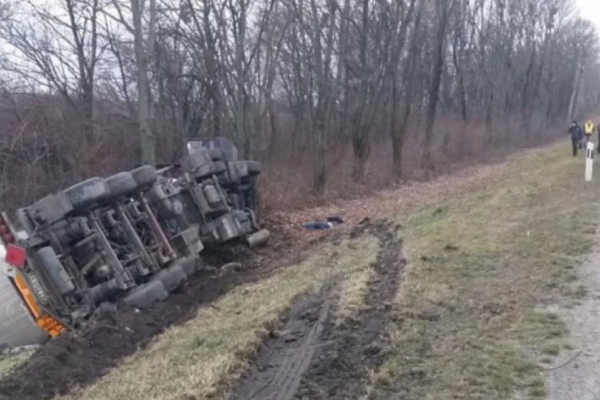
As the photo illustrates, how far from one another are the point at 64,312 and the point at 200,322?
5.41 feet

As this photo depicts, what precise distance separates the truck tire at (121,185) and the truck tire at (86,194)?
14 centimetres

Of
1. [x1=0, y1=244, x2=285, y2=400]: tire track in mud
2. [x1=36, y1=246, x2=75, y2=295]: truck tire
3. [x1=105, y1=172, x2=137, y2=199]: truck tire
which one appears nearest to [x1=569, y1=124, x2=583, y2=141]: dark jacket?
[x1=0, y1=244, x2=285, y2=400]: tire track in mud

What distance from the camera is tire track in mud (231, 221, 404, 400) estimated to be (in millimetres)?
5082

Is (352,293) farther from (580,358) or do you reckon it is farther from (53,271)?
(53,271)

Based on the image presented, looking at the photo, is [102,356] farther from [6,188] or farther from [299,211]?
[299,211]

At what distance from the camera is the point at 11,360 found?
7.73 m

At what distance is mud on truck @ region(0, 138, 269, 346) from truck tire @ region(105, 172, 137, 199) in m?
0.01

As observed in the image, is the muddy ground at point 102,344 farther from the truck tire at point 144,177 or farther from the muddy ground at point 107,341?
the truck tire at point 144,177

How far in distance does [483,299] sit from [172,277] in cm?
452

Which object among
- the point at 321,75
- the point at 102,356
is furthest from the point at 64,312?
the point at 321,75

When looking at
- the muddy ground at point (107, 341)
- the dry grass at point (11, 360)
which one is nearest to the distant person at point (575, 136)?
the muddy ground at point (107, 341)

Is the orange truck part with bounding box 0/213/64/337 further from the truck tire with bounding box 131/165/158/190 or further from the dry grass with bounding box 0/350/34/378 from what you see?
the truck tire with bounding box 131/165/158/190

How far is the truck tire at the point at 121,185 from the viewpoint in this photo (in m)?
9.57

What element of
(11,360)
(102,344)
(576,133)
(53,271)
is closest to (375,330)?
(102,344)
